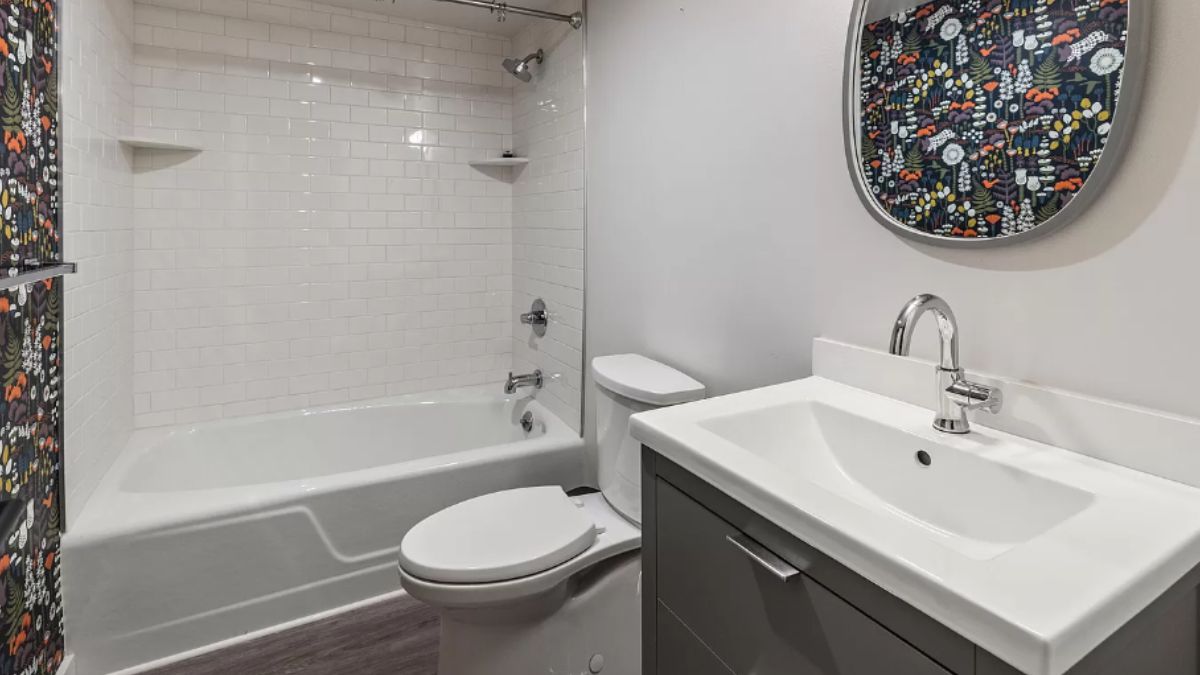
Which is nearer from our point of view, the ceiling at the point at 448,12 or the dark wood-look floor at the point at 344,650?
the dark wood-look floor at the point at 344,650

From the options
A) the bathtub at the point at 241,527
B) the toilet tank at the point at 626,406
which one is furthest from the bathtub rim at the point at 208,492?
the toilet tank at the point at 626,406

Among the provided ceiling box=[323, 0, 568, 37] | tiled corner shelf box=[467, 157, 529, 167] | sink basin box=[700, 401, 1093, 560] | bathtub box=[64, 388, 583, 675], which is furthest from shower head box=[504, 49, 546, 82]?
sink basin box=[700, 401, 1093, 560]

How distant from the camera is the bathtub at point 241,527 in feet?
5.94

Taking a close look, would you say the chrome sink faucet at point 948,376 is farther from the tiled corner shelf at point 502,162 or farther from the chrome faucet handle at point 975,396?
the tiled corner shelf at point 502,162

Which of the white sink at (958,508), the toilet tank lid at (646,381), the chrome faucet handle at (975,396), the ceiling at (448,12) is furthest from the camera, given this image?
the ceiling at (448,12)

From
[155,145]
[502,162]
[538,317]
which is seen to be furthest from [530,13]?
[155,145]

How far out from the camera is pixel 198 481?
2.50 m

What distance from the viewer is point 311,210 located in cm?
278

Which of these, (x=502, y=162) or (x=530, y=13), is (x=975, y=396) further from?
(x=502, y=162)

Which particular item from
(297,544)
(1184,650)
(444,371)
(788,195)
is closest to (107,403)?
(297,544)

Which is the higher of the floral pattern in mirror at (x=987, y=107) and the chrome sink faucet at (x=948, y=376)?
the floral pattern in mirror at (x=987, y=107)

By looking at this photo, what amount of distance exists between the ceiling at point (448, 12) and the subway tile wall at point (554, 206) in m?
0.08

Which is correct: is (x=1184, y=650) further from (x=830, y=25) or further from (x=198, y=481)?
(x=198, y=481)

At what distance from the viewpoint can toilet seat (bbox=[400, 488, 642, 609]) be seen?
4.83 feet
